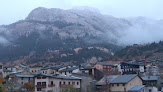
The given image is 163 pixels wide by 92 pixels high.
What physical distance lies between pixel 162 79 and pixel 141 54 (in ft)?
279

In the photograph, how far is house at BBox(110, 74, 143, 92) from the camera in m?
54.6

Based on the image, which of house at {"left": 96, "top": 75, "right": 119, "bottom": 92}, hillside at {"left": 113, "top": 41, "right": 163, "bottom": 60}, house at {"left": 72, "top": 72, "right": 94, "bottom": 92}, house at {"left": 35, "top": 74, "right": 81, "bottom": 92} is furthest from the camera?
hillside at {"left": 113, "top": 41, "right": 163, "bottom": 60}

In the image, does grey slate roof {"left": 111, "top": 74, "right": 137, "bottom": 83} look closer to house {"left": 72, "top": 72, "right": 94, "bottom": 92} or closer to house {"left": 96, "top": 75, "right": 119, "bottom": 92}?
house {"left": 96, "top": 75, "right": 119, "bottom": 92}

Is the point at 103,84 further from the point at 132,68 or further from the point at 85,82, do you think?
the point at 132,68

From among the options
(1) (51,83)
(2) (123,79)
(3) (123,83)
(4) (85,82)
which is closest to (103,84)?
(2) (123,79)

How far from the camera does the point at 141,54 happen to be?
15675cm

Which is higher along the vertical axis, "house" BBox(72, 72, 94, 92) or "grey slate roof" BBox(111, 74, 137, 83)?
"grey slate roof" BBox(111, 74, 137, 83)

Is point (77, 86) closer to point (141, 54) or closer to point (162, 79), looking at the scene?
point (162, 79)

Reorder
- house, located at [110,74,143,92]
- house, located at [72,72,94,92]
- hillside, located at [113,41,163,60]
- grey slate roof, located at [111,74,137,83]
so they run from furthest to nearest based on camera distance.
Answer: hillside, located at [113,41,163,60] < house, located at [72,72,94,92] < grey slate roof, located at [111,74,137,83] < house, located at [110,74,143,92]

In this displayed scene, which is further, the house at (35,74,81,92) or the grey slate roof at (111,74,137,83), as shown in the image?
the house at (35,74,81,92)

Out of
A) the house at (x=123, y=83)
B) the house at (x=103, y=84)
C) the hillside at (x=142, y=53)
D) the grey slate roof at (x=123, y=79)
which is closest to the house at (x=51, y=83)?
the house at (x=103, y=84)

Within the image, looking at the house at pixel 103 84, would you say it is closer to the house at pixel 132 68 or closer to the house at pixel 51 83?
the house at pixel 51 83

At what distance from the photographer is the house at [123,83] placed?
179 ft

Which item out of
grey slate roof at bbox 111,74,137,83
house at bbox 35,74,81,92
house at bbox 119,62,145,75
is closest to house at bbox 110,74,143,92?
grey slate roof at bbox 111,74,137,83
